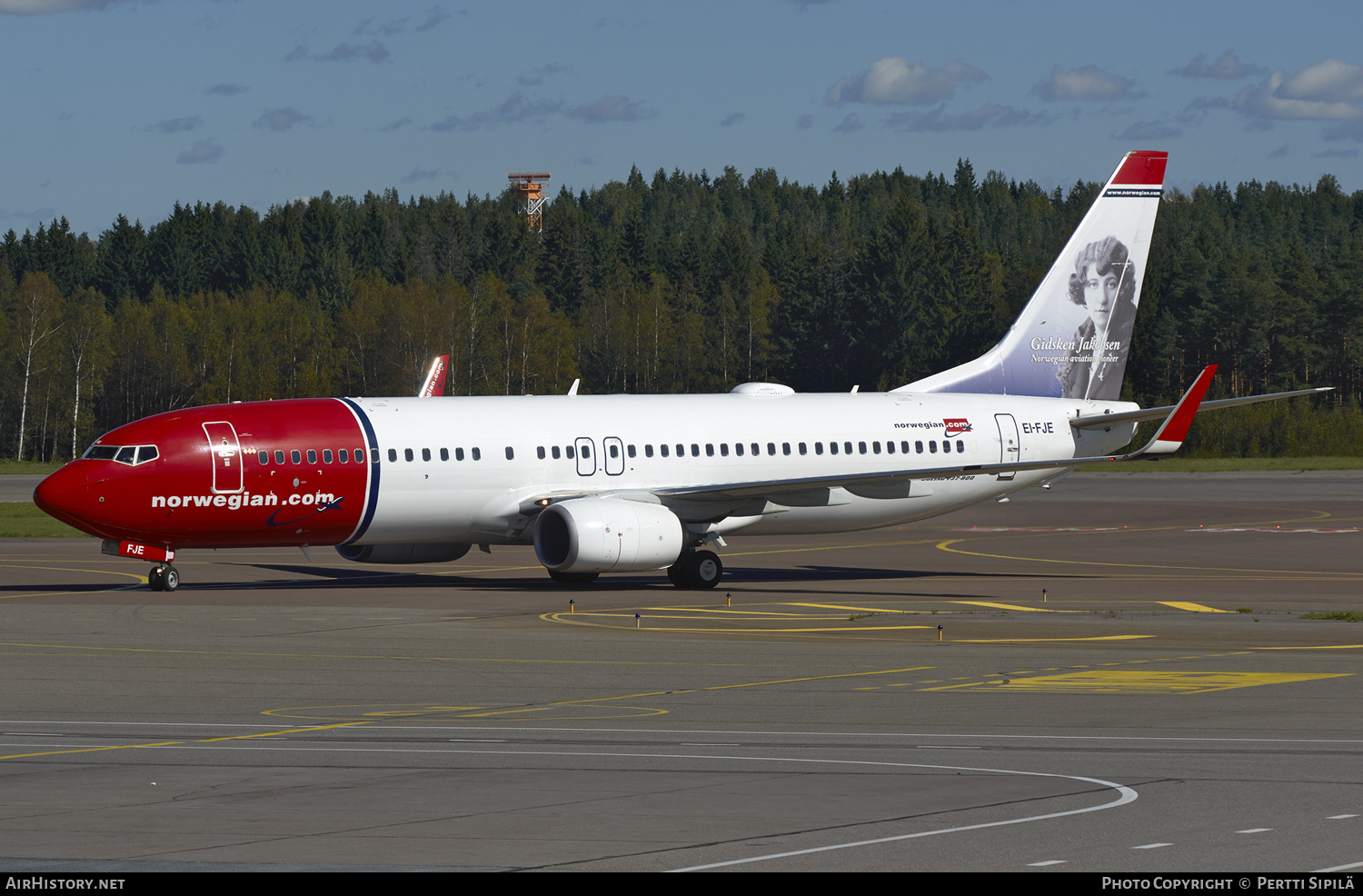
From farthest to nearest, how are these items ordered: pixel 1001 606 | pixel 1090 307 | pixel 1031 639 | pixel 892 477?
1. pixel 1090 307
2. pixel 892 477
3. pixel 1001 606
4. pixel 1031 639

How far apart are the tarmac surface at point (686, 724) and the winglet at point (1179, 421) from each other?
10.2 ft

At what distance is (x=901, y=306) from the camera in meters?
144

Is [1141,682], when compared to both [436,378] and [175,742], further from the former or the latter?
[436,378]

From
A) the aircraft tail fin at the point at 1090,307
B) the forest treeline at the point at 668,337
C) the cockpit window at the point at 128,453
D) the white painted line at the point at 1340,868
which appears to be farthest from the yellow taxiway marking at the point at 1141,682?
the forest treeline at the point at 668,337

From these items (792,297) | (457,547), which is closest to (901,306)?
(792,297)

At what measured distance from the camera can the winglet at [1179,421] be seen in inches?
1486

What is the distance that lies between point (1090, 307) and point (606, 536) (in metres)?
16.8

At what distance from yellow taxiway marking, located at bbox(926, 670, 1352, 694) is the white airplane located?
47.2 ft

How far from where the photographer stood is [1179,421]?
38.6 metres

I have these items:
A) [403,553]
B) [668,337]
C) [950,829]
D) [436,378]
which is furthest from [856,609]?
[668,337]

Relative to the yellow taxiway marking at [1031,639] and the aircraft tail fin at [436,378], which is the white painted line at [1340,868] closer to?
the yellow taxiway marking at [1031,639]

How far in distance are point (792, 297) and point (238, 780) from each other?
478 feet
